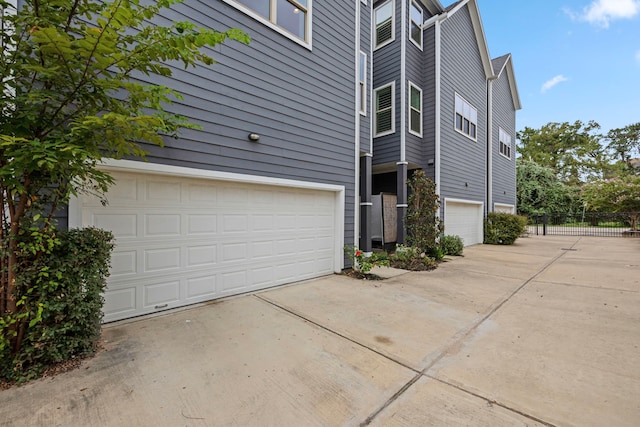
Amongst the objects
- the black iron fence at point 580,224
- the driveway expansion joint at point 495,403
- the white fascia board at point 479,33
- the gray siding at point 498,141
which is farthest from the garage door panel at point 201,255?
the black iron fence at point 580,224

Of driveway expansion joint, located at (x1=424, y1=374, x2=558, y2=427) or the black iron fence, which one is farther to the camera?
the black iron fence

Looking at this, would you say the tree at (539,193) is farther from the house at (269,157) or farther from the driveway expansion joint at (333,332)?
the driveway expansion joint at (333,332)

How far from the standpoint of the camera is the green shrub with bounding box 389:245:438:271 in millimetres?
6480

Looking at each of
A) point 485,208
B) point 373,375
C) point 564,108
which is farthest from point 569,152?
point 373,375

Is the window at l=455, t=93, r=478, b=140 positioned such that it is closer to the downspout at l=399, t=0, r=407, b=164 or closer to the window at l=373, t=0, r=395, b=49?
the downspout at l=399, t=0, r=407, b=164

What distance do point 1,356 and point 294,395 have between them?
2345 millimetres

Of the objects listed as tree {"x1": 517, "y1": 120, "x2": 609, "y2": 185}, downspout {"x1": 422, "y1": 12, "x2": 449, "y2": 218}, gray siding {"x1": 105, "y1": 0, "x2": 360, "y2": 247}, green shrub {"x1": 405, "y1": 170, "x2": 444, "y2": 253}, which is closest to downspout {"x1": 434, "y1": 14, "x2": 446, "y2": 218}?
downspout {"x1": 422, "y1": 12, "x2": 449, "y2": 218}

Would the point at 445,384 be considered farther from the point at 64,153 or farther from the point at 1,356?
the point at 1,356

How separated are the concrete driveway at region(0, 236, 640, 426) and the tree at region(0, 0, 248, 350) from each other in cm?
99

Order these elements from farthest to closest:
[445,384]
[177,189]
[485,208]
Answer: [485,208] < [177,189] < [445,384]

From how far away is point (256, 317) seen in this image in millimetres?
3455

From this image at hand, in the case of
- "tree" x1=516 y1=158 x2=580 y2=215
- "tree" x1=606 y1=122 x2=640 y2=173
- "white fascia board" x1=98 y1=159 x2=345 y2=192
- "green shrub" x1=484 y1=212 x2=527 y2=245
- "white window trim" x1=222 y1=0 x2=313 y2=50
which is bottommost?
"green shrub" x1=484 y1=212 x2=527 y2=245

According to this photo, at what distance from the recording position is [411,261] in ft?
22.0

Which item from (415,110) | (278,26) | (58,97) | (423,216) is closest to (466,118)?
(415,110)
